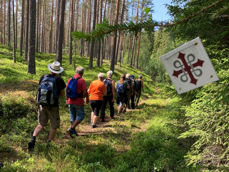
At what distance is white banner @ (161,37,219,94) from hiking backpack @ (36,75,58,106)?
2972mm

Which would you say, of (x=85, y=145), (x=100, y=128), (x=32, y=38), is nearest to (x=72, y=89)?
(x=85, y=145)

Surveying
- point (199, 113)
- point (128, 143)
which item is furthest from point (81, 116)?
point (199, 113)

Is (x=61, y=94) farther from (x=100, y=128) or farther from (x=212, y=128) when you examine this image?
(x=212, y=128)

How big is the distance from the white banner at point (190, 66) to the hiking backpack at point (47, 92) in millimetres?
2972

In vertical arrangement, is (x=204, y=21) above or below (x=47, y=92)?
above

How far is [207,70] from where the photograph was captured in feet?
5.83

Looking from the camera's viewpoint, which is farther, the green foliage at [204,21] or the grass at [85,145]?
the grass at [85,145]

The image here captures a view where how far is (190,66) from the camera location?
185 cm

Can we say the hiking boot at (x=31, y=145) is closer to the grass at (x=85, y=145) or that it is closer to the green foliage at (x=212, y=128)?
the grass at (x=85, y=145)

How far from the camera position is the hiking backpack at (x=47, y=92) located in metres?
3.92

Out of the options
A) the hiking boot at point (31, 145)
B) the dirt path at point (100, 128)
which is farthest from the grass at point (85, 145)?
the hiking boot at point (31, 145)

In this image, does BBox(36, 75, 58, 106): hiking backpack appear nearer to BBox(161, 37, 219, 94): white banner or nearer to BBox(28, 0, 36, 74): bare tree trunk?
BBox(161, 37, 219, 94): white banner

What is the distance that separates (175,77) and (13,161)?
378 centimetres

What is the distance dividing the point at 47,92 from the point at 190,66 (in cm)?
324
